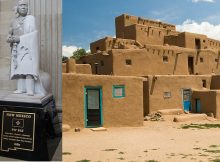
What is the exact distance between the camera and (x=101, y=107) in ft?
47.9

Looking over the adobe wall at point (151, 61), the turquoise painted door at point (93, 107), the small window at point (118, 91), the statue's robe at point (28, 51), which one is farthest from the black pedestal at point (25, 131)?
the adobe wall at point (151, 61)

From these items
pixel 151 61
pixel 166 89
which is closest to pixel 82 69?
pixel 166 89

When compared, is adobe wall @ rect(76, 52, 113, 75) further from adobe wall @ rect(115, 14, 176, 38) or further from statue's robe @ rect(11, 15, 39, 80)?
statue's robe @ rect(11, 15, 39, 80)

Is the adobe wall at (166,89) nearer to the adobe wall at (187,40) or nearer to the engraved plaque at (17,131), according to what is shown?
the adobe wall at (187,40)

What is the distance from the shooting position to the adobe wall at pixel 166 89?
70.0 ft

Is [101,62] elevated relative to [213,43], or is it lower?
lower

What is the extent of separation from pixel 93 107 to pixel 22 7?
793cm

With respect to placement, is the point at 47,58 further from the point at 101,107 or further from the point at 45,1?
the point at 101,107

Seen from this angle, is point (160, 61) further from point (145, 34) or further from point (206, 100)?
point (206, 100)

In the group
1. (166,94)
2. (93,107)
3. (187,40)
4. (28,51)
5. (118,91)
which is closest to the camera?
(28,51)

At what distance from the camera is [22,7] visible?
6984mm

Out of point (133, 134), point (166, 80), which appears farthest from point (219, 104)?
point (133, 134)

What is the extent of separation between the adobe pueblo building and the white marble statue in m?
6.41

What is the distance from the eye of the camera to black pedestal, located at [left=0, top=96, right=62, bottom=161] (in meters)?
6.52
